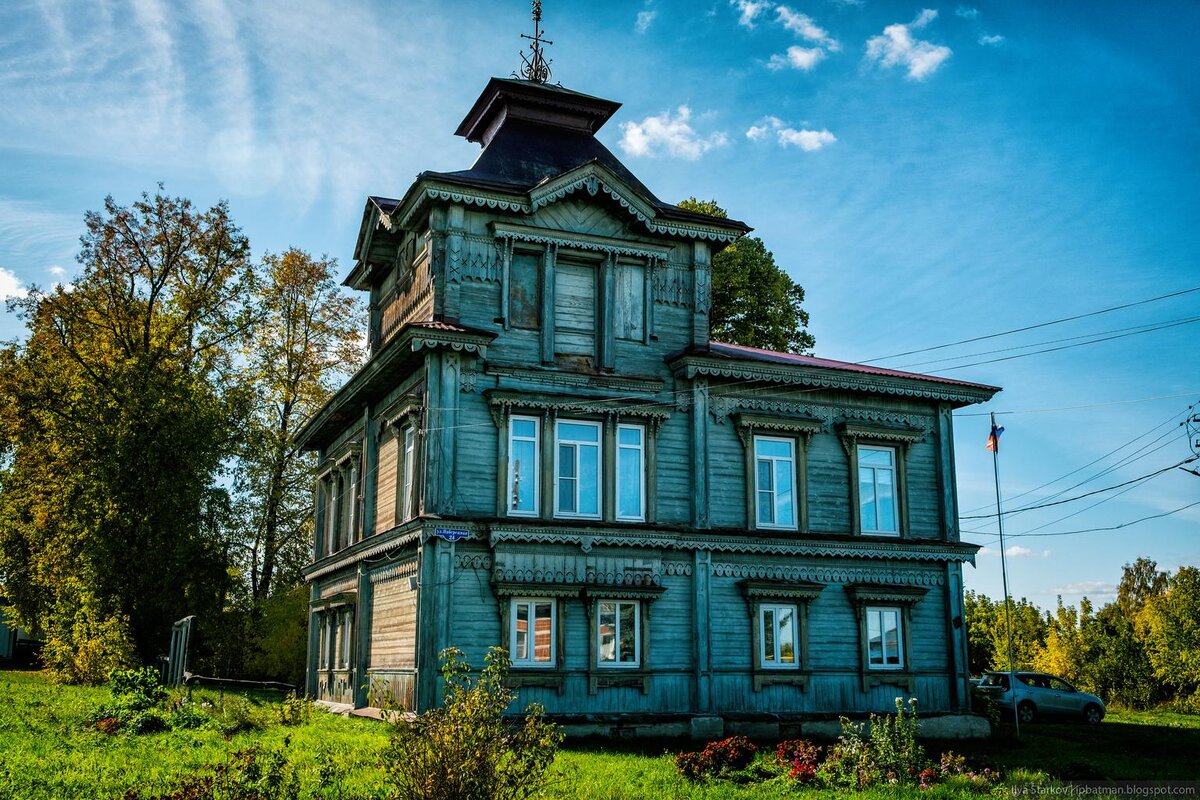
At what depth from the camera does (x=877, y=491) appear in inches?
1086

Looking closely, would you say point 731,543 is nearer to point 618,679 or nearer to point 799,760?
point 618,679

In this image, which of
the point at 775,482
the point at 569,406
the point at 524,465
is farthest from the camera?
the point at 775,482

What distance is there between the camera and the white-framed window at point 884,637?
26.5 metres

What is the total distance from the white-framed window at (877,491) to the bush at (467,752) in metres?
16.8

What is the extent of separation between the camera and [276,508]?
44906 millimetres

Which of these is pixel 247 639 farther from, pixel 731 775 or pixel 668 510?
pixel 731 775

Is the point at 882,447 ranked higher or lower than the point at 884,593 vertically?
higher

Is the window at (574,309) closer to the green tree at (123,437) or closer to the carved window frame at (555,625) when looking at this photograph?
the carved window frame at (555,625)

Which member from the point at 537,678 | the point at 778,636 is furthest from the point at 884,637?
the point at 537,678

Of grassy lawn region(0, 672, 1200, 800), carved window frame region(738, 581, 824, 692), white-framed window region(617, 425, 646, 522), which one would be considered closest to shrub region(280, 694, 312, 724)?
grassy lawn region(0, 672, 1200, 800)

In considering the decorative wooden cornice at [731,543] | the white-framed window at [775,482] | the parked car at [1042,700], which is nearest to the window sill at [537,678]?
the decorative wooden cornice at [731,543]

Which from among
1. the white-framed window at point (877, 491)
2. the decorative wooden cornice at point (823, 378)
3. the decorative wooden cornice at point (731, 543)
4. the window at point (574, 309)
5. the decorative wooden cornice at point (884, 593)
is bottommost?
the decorative wooden cornice at point (884, 593)

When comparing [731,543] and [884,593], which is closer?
[731,543]

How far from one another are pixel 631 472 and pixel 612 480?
23.9 inches
